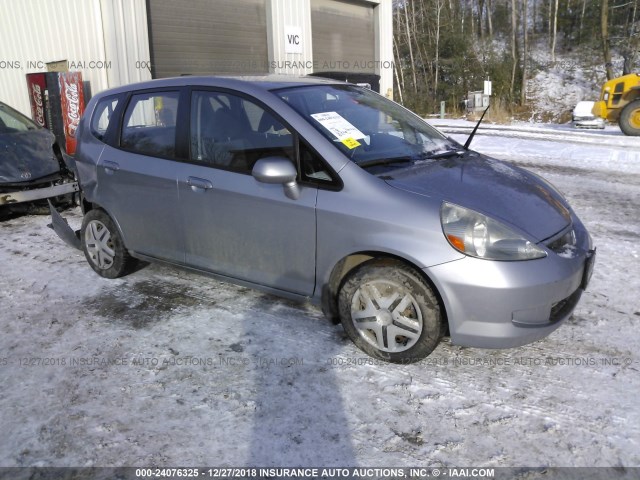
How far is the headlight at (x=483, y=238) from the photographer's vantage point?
9.61 feet

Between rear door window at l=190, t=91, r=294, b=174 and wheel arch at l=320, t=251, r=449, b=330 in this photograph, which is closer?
wheel arch at l=320, t=251, r=449, b=330

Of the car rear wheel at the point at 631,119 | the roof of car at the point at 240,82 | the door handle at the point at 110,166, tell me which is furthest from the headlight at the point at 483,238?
the car rear wheel at the point at 631,119

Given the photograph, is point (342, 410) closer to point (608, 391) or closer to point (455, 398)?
point (455, 398)

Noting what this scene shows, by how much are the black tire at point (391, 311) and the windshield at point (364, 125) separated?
71cm

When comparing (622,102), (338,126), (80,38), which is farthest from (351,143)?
(622,102)

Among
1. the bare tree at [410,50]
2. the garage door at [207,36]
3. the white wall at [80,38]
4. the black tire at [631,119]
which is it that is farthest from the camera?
the bare tree at [410,50]

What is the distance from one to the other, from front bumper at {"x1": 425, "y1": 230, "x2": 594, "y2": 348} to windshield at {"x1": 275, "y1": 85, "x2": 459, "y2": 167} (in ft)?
3.09

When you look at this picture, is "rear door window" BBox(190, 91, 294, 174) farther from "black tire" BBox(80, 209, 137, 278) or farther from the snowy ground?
"black tire" BBox(80, 209, 137, 278)

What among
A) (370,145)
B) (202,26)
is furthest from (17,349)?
(202,26)

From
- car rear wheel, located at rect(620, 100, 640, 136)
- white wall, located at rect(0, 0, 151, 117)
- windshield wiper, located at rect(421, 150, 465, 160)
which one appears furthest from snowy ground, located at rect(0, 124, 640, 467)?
car rear wheel, located at rect(620, 100, 640, 136)

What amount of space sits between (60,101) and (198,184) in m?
8.90

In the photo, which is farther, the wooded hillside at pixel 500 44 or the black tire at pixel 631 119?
the wooded hillside at pixel 500 44

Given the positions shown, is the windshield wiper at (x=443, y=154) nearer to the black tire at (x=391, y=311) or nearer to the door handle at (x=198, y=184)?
the black tire at (x=391, y=311)

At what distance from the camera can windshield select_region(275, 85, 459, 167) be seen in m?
3.50
